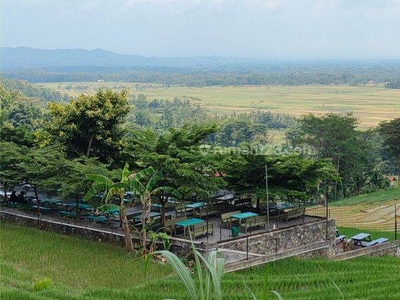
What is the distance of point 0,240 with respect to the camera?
13844 millimetres

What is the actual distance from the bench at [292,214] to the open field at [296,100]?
72094mm

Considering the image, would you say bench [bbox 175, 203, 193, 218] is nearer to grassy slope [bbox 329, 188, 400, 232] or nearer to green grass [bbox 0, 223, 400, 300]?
green grass [bbox 0, 223, 400, 300]

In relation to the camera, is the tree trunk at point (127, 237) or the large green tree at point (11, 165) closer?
the tree trunk at point (127, 237)

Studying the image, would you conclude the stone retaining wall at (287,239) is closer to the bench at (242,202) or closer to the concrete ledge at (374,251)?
the concrete ledge at (374,251)

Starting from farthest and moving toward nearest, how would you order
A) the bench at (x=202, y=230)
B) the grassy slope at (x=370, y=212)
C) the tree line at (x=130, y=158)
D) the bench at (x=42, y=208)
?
1. the grassy slope at (x=370, y=212)
2. the bench at (x=42, y=208)
3. the tree line at (x=130, y=158)
4. the bench at (x=202, y=230)

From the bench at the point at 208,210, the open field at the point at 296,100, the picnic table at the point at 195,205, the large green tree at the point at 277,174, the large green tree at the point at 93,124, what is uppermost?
the large green tree at the point at 93,124

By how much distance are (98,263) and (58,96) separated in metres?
84.3

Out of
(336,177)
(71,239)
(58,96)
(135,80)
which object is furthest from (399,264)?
(135,80)

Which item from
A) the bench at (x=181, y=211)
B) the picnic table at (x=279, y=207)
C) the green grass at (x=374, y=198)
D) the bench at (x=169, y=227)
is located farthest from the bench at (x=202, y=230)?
the green grass at (x=374, y=198)

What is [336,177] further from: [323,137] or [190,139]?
[323,137]

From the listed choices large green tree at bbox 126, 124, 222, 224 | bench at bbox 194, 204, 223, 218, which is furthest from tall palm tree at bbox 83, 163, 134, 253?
bench at bbox 194, 204, 223, 218

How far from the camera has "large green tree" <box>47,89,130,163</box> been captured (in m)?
17.7

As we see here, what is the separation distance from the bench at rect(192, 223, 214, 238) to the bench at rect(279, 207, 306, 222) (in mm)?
2944

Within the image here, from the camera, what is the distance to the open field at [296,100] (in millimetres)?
100438
